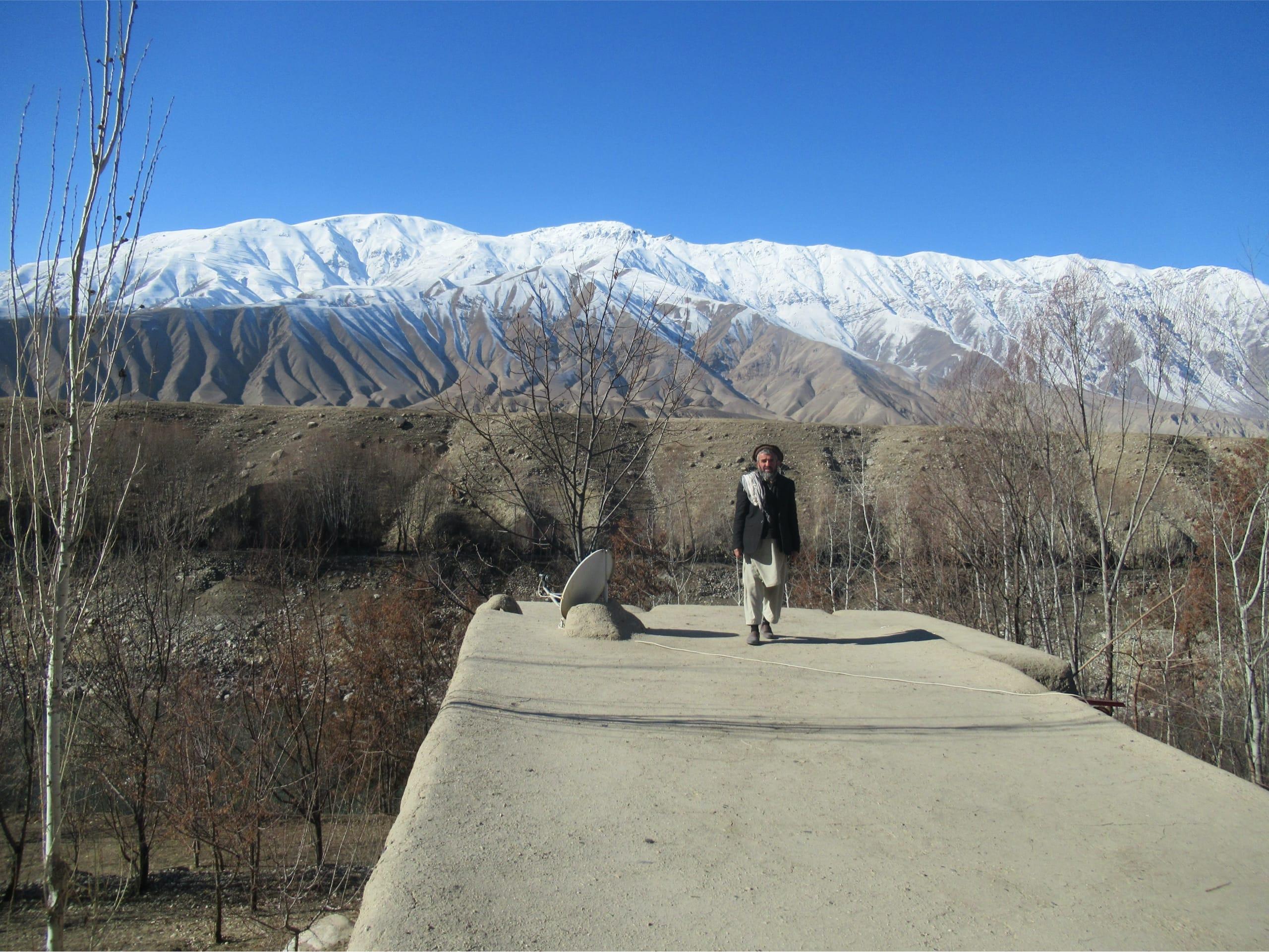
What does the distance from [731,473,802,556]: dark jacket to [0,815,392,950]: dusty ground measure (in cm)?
495

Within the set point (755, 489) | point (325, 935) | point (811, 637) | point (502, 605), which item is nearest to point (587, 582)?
point (502, 605)

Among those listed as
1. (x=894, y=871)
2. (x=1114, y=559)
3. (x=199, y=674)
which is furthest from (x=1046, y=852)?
(x=1114, y=559)

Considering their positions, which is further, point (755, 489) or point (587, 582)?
point (587, 582)

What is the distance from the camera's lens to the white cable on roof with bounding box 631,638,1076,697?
19.1ft

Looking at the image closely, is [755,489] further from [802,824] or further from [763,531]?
[802,824]

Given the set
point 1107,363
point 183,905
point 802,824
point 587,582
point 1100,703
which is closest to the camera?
point 802,824

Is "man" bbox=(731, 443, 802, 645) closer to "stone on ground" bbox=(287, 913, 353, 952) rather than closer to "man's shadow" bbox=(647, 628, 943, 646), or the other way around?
"man's shadow" bbox=(647, 628, 943, 646)

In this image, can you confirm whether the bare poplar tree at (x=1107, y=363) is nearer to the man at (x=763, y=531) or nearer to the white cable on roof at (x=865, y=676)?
the man at (x=763, y=531)

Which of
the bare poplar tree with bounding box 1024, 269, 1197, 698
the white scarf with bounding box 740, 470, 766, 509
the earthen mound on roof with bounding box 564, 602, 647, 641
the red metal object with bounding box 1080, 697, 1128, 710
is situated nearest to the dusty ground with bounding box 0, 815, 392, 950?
the earthen mound on roof with bounding box 564, 602, 647, 641

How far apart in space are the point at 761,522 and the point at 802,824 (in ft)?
12.6

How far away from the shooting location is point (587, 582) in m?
7.58

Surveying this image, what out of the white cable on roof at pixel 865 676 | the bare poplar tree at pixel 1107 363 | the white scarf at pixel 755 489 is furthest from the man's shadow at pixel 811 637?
the bare poplar tree at pixel 1107 363

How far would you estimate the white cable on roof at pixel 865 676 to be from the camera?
583 centimetres

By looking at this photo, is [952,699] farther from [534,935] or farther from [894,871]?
[534,935]
